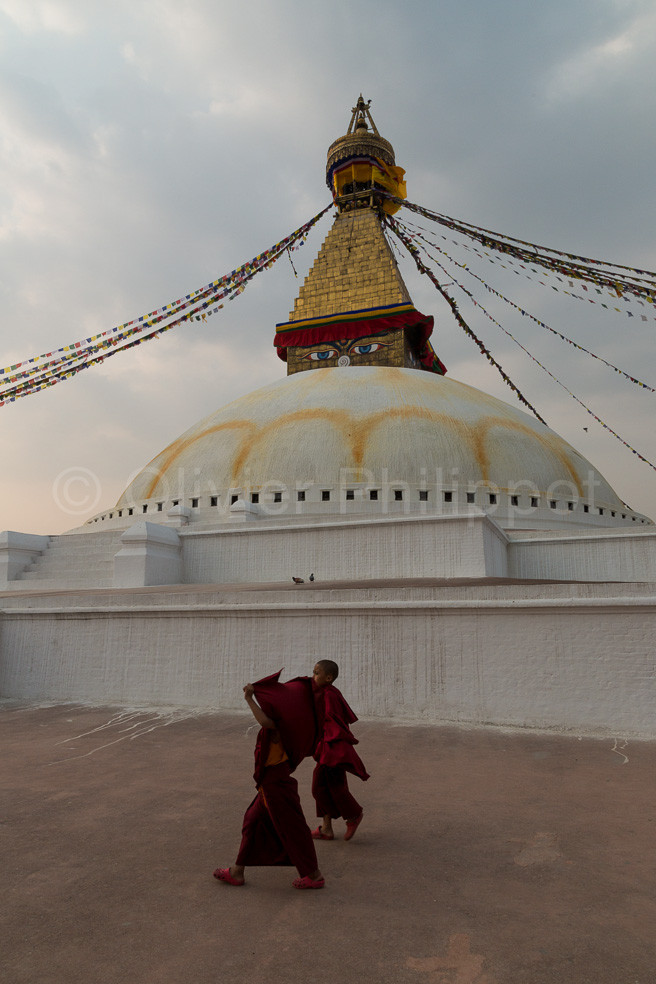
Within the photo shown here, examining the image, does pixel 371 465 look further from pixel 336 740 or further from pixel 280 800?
pixel 280 800

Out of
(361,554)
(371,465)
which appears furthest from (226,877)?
(371,465)

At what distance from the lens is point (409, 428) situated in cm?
1478

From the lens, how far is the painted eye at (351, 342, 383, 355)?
67.4ft

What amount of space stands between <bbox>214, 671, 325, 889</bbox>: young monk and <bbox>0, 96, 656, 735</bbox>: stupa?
330cm

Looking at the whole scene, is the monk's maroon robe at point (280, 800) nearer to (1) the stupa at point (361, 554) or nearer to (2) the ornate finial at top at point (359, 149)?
(1) the stupa at point (361, 554)

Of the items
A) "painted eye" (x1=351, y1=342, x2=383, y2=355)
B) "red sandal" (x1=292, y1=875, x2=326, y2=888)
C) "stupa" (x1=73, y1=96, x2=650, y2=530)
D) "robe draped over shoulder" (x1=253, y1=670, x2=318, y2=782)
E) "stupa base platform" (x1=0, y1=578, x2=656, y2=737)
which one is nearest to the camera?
"red sandal" (x1=292, y1=875, x2=326, y2=888)

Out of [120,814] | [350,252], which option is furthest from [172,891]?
[350,252]

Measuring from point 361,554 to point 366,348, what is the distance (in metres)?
11.1

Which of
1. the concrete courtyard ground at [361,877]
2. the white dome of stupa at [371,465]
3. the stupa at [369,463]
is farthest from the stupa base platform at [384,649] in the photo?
the white dome of stupa at [371,465]

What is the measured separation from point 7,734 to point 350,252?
1994 cm

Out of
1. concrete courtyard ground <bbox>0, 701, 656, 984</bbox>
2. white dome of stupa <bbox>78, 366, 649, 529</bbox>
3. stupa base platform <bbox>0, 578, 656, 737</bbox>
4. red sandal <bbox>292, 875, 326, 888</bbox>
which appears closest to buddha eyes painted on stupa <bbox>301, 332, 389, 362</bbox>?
white dome of stupa <bbox>78, 366, 649, 529</bbox>

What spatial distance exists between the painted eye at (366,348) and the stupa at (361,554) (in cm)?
4

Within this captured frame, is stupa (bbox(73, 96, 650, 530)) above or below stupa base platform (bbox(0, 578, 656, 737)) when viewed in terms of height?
above

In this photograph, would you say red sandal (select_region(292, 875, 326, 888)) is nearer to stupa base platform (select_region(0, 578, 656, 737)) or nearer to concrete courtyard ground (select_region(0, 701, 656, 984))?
concrete courtyard ground (select_region(0, 701, 656, 984))
